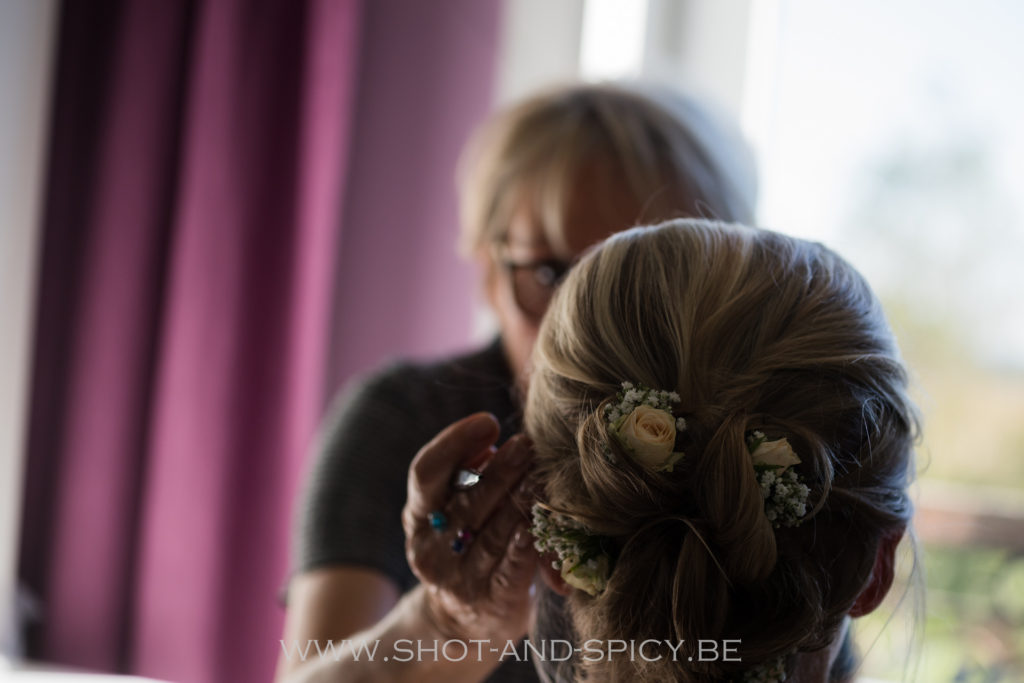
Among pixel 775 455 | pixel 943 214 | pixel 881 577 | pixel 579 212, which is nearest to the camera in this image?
pixel 775 455

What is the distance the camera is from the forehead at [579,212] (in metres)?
1.06

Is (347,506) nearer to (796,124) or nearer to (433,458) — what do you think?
(433,458)

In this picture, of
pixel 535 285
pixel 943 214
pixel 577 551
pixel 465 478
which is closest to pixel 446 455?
pixel 465 478

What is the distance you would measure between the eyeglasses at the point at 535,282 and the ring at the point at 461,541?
396 mm

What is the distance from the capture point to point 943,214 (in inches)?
61.3

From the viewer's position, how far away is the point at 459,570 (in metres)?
0.75

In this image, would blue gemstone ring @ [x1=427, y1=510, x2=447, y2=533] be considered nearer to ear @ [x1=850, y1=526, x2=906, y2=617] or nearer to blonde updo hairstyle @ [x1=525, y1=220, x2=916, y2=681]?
blonde updo hairstyle @ [x1=525, y1=220, x2=916, y2=681]

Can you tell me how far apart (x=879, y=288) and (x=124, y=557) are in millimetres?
1506

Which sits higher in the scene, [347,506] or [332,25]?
[332,25]

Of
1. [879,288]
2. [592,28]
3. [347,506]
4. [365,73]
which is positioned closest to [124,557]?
[347,506]

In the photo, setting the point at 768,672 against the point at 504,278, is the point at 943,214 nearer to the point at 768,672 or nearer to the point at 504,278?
the point at 504,278

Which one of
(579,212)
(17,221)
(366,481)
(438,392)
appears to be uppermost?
(579,212)

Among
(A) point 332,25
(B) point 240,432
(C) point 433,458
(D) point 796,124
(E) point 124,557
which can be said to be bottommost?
(E) point 124,557

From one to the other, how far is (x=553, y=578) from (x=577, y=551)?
0.32 feet
